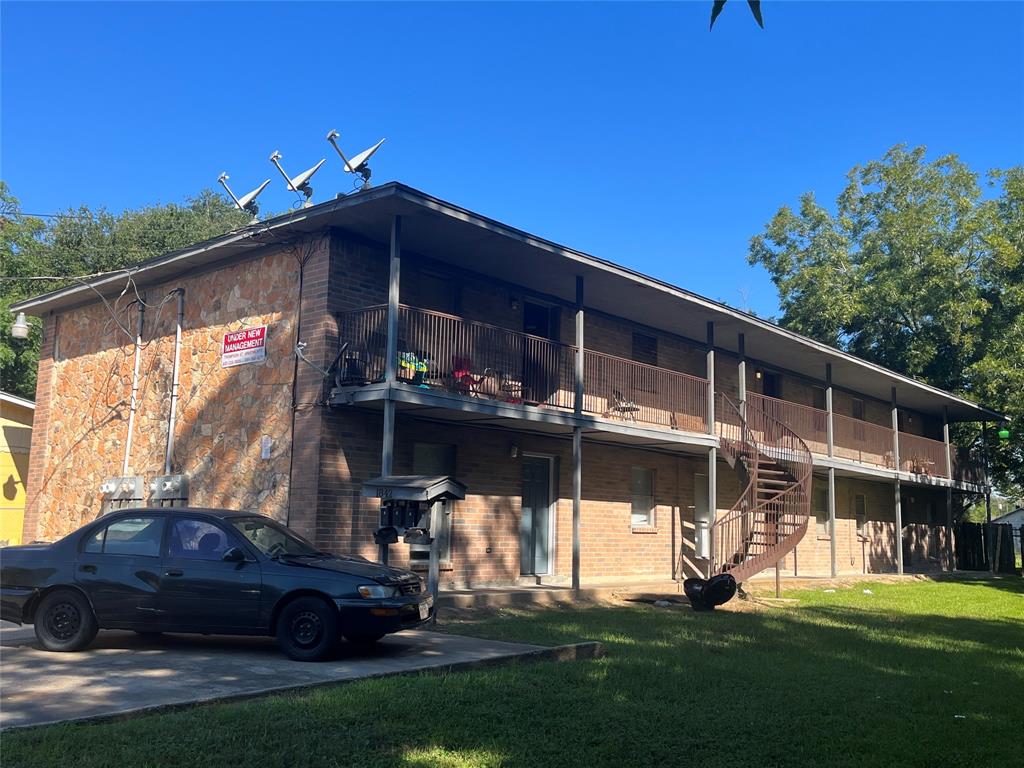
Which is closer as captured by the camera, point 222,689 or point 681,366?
point 222,689

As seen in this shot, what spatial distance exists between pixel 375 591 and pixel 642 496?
11749 millimetres

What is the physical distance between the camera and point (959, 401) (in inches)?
1055

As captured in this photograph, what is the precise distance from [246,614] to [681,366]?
14298 mm

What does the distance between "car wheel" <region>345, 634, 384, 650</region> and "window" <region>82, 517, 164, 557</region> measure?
76.8 inches

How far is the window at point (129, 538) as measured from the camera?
8.63 meters

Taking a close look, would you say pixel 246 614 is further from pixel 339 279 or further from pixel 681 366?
pixel 681 366

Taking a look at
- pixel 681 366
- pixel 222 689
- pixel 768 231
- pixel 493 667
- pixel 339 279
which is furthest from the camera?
pixel 768 231

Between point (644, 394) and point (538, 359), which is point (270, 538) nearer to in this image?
point (538, 359)

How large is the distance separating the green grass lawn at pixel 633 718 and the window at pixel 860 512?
57.8 feet

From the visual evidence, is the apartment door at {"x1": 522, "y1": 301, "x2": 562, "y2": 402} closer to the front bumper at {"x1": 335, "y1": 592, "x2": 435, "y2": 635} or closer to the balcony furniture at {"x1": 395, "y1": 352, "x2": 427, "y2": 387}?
the balcony furniture at {"x1": 395, "y1": 352, "x2": 427, "y2": 387}

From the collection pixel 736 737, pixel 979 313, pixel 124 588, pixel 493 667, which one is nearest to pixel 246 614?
pixel 124 588

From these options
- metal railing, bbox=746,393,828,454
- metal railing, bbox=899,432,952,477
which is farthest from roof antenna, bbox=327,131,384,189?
metal railing, bbox=899,432,952,477

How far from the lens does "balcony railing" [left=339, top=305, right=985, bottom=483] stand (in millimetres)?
13539

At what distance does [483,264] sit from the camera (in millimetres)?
15391
